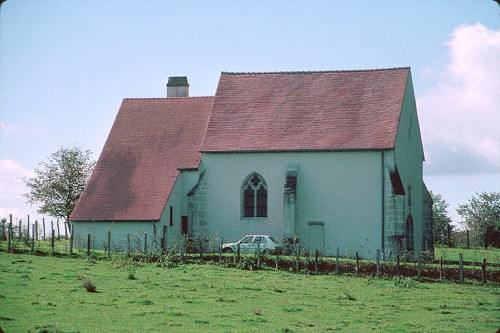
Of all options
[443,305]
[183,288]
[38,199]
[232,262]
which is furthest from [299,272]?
[38,199]

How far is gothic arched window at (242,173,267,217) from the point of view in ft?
153

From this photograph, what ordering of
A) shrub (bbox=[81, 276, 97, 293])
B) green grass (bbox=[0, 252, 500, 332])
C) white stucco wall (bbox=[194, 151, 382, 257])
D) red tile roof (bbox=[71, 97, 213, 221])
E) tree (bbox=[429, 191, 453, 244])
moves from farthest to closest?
tree (bbox=[429, 191, 453, 244])
red tile roof (bbox=[71, 97, 213, 221])
white stucco wall (bbox=[194, 151, 382, 257])
shrub (bbox=[81, 276, 97, 293])
green grass (bbox=[0, 252, 500, 332])

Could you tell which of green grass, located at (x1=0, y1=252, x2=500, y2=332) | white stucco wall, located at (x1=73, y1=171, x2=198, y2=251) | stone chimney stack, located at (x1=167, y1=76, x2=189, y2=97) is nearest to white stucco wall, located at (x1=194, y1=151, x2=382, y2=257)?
white stucco wall, located at (x1=73, y1=171, x2=198, y2=251)

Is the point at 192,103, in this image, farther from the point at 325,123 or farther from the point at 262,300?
the point at 262,300

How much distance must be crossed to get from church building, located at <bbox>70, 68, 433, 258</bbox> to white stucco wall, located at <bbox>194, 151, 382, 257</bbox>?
0.19 feet

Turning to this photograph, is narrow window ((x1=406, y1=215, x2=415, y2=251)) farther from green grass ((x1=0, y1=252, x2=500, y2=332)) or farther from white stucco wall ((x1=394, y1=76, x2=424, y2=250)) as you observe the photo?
green grass ((x1=0, y1=252, x2=500, y2=332))

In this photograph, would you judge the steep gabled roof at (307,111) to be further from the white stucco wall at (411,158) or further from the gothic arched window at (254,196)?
the gothic arched window at (254,196)

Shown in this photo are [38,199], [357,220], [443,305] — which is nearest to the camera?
[443,305]

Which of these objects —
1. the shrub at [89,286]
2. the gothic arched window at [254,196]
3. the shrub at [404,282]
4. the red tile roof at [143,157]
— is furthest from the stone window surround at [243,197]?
the shrub at [89,286]

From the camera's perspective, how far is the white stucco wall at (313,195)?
44.4m


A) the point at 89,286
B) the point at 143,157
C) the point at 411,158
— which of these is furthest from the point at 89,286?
the point at 411,158

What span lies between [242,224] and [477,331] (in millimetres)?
26920

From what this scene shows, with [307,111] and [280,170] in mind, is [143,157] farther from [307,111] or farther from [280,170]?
[307,111]

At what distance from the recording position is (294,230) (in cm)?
4478
